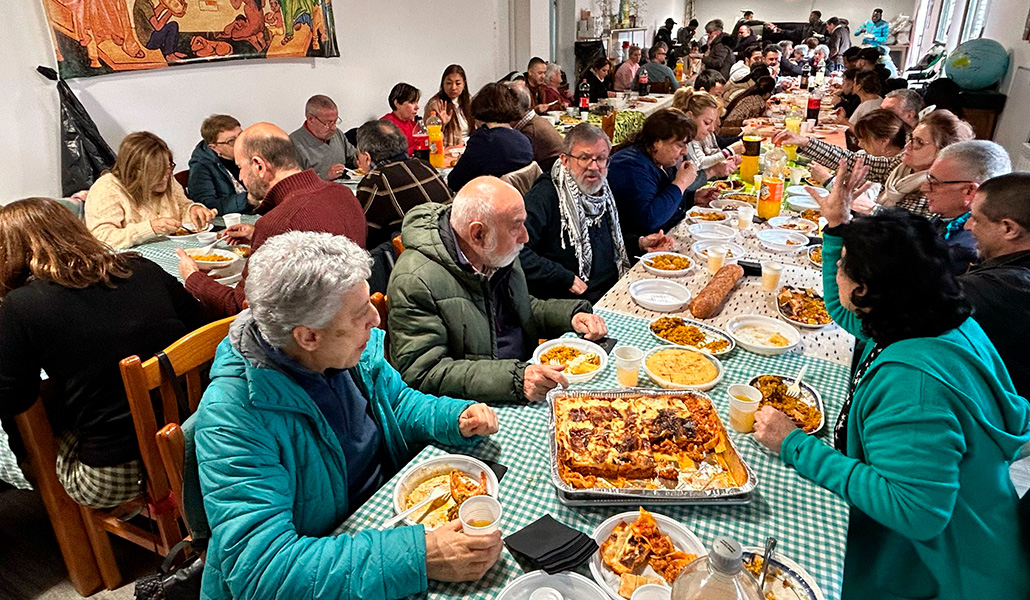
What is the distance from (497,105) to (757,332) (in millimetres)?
3111

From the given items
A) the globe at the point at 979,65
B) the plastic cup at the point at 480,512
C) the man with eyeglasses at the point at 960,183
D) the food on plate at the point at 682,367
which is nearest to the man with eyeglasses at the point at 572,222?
the food on plate at the point at 682,367

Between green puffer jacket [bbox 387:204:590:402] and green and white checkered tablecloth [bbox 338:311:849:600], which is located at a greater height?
green puffer jacket [bbox 387:204:590:402]

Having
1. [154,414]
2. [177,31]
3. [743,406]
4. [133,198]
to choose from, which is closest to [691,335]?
[743,406]

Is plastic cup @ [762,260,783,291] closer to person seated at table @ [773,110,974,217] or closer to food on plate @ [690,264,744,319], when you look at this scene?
food on plate @ [690,264,744,319]

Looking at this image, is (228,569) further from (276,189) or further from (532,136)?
(532,136)

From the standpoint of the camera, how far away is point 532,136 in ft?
17.1

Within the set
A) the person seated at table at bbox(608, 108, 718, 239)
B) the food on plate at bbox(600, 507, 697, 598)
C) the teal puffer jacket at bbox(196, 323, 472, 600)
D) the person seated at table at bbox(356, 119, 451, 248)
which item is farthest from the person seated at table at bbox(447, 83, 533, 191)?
the food on plate at bbox(600, 507, 697, 598)

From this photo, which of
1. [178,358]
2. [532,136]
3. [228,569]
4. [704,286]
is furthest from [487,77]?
[228,569]

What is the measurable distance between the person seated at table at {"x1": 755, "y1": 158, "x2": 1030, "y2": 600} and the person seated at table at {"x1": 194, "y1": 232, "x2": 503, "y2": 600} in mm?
918

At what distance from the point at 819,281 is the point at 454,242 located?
6.01ft

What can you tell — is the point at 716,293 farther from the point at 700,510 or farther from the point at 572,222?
the point at 700,510

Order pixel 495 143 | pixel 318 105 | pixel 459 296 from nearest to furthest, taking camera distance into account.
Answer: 1. pixel 459 296
2. pixel 495 143
3. pixel 318 105

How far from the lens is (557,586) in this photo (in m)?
1.24

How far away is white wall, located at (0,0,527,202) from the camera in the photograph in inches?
155
